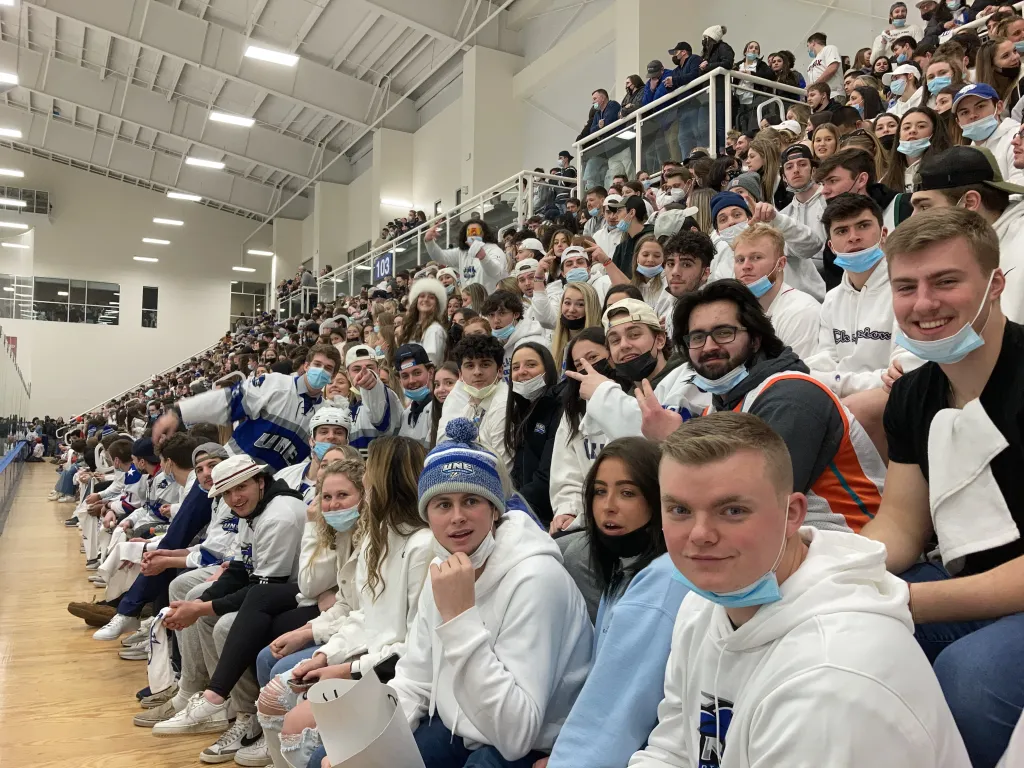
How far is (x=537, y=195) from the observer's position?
12.5 meters

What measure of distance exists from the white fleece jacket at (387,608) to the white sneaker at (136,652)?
3.01 meters

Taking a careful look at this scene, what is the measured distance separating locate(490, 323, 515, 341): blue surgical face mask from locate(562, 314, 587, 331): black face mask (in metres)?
1.17

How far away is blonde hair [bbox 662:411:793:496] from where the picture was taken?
1361mm

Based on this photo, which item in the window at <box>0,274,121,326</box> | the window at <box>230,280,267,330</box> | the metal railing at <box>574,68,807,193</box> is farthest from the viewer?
the window at <box>230,280,267,330</box>

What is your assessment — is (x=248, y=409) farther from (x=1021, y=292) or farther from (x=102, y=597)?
(x=1021, y=292)

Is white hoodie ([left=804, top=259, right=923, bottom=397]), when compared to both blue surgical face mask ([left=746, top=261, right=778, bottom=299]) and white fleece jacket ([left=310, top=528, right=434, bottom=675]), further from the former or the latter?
white fleece jacket ([left=310, top=528, right=434, bottom=675])

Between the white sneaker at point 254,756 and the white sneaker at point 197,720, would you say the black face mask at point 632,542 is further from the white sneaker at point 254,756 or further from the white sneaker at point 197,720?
the white sneaker at point 197,720

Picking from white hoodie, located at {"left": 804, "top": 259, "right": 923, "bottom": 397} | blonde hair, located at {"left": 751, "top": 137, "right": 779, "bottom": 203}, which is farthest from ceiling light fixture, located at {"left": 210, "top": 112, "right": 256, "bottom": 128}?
white hoodie, located at {"left": 804, "top": 259, "right": 923, "bottom": 397}

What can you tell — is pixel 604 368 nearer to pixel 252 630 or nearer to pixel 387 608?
pixel 387 608

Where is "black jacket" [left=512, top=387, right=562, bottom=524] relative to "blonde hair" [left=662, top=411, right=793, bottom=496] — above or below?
below

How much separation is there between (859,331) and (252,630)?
3.15 meters

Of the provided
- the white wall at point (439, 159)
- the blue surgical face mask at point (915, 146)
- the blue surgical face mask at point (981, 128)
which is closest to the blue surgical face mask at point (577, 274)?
the blue surgical face mask at point (915, 146)

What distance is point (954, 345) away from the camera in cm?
175

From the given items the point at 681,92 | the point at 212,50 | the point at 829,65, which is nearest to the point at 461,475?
the point at 681,92
